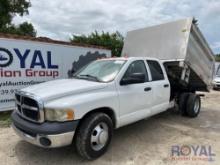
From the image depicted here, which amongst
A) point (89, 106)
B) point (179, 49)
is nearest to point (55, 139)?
point (89, 106)

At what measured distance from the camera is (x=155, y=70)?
555 centimetres

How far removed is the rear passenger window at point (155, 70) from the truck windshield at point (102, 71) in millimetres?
1024

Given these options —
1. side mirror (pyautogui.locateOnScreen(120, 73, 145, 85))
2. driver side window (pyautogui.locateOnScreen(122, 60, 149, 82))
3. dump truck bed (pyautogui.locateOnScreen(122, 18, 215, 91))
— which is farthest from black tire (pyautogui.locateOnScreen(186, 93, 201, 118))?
side mirror (pyautogui.locateOnScreen(120, 73, 145, 85))

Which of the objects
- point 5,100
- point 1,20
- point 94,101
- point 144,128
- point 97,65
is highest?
point 1,20

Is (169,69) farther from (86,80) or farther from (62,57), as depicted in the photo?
(62,57)

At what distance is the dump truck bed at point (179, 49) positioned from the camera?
248 inches

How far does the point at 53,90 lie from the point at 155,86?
8.61 ft

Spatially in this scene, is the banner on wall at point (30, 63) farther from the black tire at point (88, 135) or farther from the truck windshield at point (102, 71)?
the black tire at point (88, 135)

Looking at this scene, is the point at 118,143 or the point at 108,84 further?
the point at 118,143

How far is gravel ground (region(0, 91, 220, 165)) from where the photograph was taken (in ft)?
12.6

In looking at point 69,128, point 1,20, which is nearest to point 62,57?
point 69,128

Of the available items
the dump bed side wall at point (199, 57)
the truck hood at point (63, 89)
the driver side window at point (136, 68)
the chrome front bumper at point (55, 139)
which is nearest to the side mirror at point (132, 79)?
the driver side window at point (136, 68)

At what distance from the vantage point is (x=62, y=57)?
8.33 meters

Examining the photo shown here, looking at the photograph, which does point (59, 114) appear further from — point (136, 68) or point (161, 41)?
point (161, 41)
